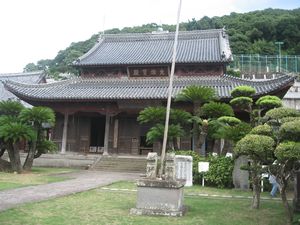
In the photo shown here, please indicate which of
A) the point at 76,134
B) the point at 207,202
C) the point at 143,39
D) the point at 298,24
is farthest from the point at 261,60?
the point at 207,202

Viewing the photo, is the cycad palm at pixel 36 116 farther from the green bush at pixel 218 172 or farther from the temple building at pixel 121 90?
the green bush at pixel 218 172

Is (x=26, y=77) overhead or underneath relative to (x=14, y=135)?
overhead

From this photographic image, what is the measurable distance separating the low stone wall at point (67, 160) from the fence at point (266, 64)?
34.4 m

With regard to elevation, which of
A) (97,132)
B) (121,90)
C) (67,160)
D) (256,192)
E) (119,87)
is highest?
(119,87)

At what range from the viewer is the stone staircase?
2213 cm

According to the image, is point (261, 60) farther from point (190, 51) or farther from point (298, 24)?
point (190, 51)

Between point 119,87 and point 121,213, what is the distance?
18.5 m

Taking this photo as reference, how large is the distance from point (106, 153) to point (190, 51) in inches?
425

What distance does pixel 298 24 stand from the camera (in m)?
72.1

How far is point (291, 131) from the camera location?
7484 millimetres

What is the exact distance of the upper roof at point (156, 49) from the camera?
89.6 feet

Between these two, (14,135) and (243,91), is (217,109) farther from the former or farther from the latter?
(14,135)

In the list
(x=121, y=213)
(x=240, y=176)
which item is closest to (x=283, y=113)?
(x=121, y=213)

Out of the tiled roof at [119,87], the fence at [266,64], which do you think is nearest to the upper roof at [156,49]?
the tiled roof at [119,87]
